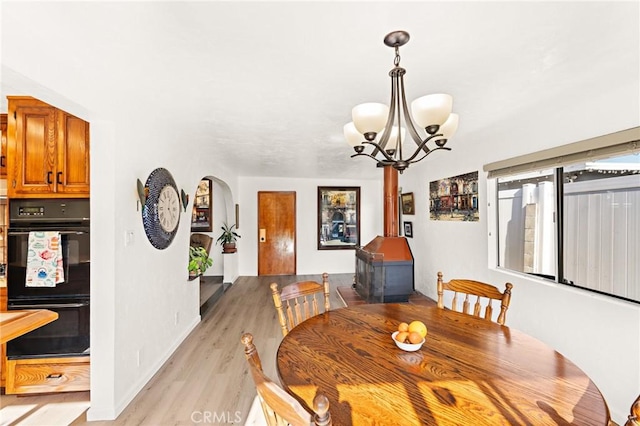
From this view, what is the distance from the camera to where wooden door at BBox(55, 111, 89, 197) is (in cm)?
204

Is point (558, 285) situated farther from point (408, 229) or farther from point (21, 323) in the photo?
point (21, 323)

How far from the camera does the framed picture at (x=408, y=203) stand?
509 centimetres

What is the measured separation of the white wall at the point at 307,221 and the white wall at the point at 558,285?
275 cm

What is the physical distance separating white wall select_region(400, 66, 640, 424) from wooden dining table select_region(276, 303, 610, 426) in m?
1.10

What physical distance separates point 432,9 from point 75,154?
250 centimetres

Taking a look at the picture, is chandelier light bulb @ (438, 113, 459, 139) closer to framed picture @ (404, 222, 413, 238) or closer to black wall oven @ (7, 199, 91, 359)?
black wall oven @ (7, 199, 91, 359)

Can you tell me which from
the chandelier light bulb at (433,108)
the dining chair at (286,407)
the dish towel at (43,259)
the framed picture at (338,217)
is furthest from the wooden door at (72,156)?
the framed picture at (338,217)

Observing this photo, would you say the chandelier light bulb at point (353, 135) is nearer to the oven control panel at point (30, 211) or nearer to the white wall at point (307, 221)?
the oven control panel at point (30, 211)

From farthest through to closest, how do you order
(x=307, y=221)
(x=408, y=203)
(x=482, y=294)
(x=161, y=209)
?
1. (x=307, y=221)
2. (x=408, y=203)
3. (x=161, y=209)
4. (x=482, y=294)

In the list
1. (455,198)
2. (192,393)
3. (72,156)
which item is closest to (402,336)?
(192,393)

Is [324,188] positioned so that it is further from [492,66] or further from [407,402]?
[407,402]

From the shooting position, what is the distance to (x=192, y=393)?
2.17 m

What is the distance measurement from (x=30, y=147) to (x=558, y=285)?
14.1 ft

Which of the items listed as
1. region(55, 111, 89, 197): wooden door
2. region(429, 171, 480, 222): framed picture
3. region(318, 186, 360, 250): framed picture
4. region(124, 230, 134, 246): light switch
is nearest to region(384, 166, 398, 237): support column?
region(429, 171, 480, 222): framed picture
